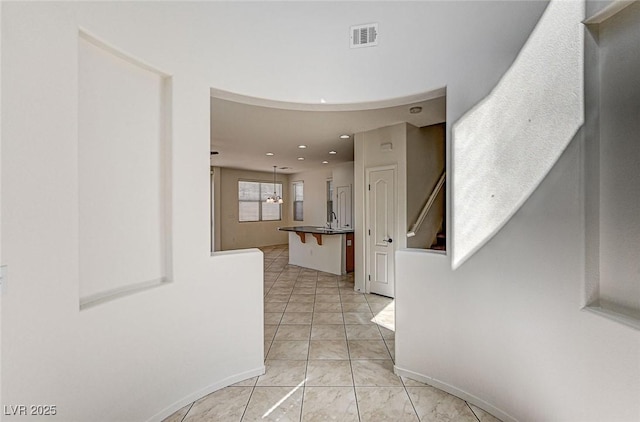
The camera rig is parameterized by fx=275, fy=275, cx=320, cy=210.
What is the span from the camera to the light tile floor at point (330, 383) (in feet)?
6.41

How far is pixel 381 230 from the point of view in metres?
4.45

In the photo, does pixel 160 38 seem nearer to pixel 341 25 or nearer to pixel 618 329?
pixel 341 25

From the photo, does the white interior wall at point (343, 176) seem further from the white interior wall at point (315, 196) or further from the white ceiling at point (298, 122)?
the white ceiling at point (298, 122)

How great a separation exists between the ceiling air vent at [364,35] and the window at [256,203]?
743 centimetres

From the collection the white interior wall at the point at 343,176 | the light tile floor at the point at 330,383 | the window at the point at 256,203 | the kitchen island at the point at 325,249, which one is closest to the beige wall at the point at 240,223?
the window at the point at 256,203

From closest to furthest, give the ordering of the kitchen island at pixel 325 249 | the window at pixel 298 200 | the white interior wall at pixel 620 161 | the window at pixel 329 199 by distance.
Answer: the white interior wall at pixel 620 161, the kitchen island at pixel 325 249, the window at pixel 329 199, the window at pixel 298 200

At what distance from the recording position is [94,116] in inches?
61.8

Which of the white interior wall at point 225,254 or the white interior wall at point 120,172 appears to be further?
the white interior wall at point 120,172

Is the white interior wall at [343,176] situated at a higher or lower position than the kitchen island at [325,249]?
higher

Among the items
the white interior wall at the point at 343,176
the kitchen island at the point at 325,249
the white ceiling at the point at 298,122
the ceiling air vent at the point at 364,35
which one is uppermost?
the ceiling air vent at the point at 364,35

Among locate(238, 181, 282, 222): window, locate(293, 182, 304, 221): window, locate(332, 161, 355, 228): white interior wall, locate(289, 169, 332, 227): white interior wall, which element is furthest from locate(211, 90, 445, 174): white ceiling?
locate(293, 182, 304, 221): window

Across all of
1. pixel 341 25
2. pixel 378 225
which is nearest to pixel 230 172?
pixel 378 225

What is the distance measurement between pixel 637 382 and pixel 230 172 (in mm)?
9091

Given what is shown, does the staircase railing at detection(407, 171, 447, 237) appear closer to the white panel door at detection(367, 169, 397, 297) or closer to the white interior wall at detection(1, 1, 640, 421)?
the white panel door at detection(367, 169, 397, 297)
